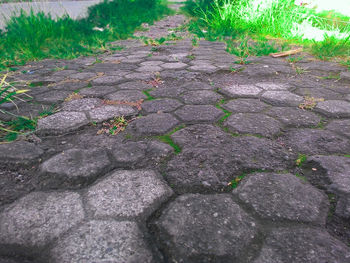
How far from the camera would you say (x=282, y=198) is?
3.44ft

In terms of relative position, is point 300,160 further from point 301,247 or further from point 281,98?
point 281,98

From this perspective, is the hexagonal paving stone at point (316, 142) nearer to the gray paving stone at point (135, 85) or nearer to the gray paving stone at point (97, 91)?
the gray paving stone at point (135, 85)

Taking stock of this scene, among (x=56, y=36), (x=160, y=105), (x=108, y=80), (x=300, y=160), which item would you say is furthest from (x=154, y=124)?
(x=56, y=36)

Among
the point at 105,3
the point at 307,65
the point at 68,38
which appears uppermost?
the point at 105,3

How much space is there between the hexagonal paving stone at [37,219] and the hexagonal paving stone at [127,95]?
1119 mm

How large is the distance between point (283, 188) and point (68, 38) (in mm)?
4339

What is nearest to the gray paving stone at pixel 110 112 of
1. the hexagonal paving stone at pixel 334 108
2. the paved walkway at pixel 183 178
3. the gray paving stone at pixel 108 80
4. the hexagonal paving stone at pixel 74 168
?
the paved walkway at pixel 183 178

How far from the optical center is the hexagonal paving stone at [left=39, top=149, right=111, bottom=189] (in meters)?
1.17

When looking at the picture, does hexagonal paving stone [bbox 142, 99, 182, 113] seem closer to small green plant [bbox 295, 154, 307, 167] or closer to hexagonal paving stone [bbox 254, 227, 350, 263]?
small green plant [bbox 295, 154, 307, 167]

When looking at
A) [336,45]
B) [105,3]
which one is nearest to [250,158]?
[336,45]

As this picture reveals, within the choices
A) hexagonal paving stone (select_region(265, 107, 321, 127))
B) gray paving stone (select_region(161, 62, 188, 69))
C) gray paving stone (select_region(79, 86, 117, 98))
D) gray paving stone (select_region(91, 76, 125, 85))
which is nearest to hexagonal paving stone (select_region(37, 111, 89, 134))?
gray paving stone (select_region(79, 86, 117, 98))

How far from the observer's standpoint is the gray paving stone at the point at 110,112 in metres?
1.78

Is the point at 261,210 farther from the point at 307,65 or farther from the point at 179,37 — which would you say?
the point at 179,37

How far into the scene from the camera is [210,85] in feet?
7.73
